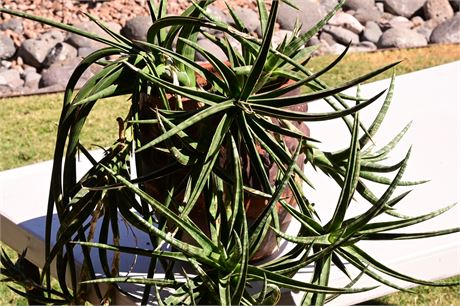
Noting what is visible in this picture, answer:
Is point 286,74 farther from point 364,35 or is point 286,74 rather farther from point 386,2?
point 386,2

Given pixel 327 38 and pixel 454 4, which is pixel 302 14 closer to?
Answer: pixel 327 38

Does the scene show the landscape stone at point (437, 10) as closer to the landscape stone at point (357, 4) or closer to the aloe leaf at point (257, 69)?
the landscape stone at point (357, 4)

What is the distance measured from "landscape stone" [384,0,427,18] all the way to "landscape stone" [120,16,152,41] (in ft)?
4.98

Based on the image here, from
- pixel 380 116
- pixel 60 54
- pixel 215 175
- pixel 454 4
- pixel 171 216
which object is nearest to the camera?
pixel 171 216

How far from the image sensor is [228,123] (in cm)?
137

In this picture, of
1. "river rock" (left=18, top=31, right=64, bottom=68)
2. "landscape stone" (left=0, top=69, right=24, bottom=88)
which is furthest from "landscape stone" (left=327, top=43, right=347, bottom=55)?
"landscape stone" (left=0, top=69, right=24, bottom=88)

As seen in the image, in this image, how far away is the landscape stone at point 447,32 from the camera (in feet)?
16.4

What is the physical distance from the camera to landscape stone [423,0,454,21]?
17.5 ft

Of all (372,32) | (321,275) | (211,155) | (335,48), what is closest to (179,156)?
(211,155)

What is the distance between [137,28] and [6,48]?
650 millimetres

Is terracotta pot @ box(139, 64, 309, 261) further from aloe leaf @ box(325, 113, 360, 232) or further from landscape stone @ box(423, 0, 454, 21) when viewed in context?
landscape stone @ box(423, 0, 454, 21)

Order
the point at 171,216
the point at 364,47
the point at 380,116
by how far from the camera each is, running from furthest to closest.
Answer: the point at 364,47 < the point at 380,116 < the point at 171,216

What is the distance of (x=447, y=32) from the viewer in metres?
5.03

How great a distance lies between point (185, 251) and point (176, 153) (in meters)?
0.15
